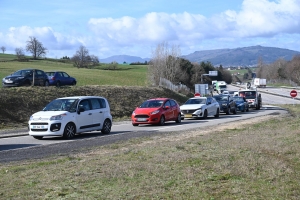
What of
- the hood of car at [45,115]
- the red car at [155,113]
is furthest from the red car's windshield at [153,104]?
the hood of car at [45,115]

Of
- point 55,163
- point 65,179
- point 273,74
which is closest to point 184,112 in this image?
point 55,163

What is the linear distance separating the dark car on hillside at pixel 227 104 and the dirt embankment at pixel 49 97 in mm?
7204

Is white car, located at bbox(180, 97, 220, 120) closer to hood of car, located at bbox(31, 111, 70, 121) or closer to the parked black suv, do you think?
the parked black suv

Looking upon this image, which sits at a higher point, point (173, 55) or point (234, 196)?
point (173, 55)

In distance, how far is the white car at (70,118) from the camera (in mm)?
19328

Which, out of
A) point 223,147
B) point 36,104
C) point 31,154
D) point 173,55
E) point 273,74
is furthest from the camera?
point 273,74

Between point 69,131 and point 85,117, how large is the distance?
48.1 inches

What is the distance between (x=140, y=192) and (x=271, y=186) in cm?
223

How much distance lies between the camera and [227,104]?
1614 inches

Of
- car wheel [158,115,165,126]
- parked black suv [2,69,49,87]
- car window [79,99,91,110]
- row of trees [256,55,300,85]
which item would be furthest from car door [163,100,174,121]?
row of trees [256,55,300,85]

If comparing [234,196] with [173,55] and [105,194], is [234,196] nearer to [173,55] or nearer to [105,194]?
[105,194]

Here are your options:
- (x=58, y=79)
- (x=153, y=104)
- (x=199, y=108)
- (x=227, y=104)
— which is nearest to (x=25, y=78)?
(x=58, y=79)

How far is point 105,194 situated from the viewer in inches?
301

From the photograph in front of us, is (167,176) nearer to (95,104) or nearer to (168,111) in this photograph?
(95,104)
